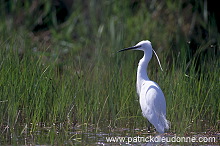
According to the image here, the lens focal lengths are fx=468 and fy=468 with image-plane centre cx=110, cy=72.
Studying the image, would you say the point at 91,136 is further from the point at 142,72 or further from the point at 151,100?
the point at 142,72

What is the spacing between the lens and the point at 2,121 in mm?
4973

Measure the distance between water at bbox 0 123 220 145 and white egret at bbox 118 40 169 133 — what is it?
143mm

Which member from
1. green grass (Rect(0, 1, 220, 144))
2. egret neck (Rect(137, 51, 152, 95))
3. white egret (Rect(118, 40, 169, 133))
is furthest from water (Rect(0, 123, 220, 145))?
egret neck (Rect(137, 51, 152, 95))

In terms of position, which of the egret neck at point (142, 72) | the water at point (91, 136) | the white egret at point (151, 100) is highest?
the egret neck at point (142, 72)

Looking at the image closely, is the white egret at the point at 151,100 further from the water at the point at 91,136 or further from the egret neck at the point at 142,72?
the water at the point at 91,136

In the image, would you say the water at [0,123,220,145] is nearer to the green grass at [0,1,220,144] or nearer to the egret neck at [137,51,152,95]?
the green grass at [0,1,220,144]

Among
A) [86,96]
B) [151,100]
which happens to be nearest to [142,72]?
[151,100]

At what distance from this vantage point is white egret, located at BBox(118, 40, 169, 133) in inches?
203

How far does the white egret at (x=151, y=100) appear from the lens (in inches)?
203

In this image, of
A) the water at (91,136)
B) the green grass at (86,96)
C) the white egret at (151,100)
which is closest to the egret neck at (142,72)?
the white egret at (151,100)

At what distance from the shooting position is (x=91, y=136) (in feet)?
16.0

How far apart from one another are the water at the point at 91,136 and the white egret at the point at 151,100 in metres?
0.14

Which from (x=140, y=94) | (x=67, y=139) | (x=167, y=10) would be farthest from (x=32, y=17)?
(x=67, y=139)

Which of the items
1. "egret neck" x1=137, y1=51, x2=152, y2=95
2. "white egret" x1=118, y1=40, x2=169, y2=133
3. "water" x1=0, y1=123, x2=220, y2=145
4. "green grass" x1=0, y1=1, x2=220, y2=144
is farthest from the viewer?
"egret neck" x1=137, y1=51, x2=152, y2=95
